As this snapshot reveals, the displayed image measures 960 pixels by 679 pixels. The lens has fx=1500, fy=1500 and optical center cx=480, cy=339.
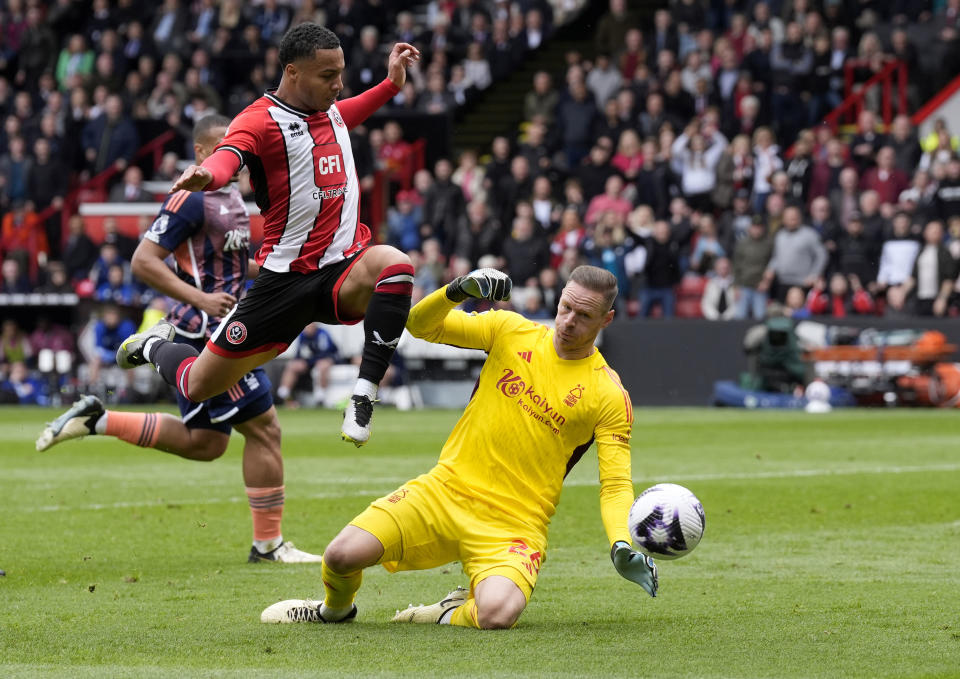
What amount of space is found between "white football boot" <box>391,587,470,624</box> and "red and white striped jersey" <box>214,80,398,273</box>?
1.64m

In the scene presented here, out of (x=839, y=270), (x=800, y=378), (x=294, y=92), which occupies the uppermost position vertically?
(x=294, y=92)

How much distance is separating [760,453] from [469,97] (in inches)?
614

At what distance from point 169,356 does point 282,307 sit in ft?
3.49

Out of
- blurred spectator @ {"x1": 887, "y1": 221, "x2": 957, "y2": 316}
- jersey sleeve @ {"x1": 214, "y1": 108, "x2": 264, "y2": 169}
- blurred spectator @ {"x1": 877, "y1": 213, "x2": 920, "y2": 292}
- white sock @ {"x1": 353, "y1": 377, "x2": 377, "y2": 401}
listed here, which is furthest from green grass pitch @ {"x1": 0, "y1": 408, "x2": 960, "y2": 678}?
blurred spectator @ {"x1": 877, "y1": 213, "x2": 920, "y2": 292}

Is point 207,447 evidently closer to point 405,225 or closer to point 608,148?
point 608,148

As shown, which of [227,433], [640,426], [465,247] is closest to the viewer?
[227,433]

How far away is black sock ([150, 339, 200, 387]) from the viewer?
7.46 metres

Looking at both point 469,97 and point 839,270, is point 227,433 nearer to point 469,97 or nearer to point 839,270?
point 839,270

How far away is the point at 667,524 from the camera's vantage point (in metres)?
5.66

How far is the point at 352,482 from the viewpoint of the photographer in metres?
11.8

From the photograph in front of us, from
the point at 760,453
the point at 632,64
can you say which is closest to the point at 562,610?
the point at 760,453

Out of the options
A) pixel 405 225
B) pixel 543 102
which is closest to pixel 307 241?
pixel 405 225

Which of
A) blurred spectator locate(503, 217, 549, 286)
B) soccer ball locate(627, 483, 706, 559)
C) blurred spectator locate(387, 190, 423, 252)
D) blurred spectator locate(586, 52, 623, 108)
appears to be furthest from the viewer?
blurred spectator locate(586, 52, 623, 108)

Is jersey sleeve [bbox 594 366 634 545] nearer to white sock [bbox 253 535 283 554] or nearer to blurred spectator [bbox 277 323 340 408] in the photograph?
white sock [bbox 253 535 283 554]
